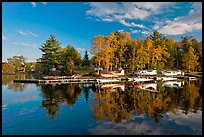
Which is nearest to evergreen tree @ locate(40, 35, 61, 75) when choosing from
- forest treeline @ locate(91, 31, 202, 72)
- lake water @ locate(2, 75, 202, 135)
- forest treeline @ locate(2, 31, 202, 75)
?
forest treeline @ locate(2, 31, 202, 75)

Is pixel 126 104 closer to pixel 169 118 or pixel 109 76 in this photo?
pixel 169 118

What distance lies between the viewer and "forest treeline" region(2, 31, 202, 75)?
1908 inches

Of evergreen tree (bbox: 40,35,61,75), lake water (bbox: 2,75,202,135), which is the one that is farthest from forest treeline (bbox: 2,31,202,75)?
lake water (bbox: 2,75,202,135)

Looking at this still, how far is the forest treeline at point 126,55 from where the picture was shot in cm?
4847

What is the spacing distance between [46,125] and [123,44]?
42.6m

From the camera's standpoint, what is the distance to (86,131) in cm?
1112

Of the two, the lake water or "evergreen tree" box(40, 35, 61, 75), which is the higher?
"evergreen tree" box(40, 35, 61, 75)

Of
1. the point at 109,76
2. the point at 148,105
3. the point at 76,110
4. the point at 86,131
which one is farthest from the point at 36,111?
the point at 109,76

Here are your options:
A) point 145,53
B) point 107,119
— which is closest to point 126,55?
point 145,53

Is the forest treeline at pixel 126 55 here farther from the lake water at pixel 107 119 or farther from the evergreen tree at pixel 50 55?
the lake water at pixel 107 119

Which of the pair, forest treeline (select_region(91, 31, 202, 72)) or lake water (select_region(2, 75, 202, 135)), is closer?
lake water (select_region(2, 75, 202, 135))

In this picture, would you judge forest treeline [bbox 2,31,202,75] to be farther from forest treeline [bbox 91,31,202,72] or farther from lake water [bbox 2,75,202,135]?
lake water [bbox 2,75,202,135]

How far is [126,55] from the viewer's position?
5319cm

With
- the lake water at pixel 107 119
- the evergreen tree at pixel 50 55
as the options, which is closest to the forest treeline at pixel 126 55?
the evergreen tree at pixel 50 55
